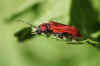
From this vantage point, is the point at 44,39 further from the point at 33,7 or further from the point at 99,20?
the point at 99,20

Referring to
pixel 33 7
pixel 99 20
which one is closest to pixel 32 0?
pixel 33 7
